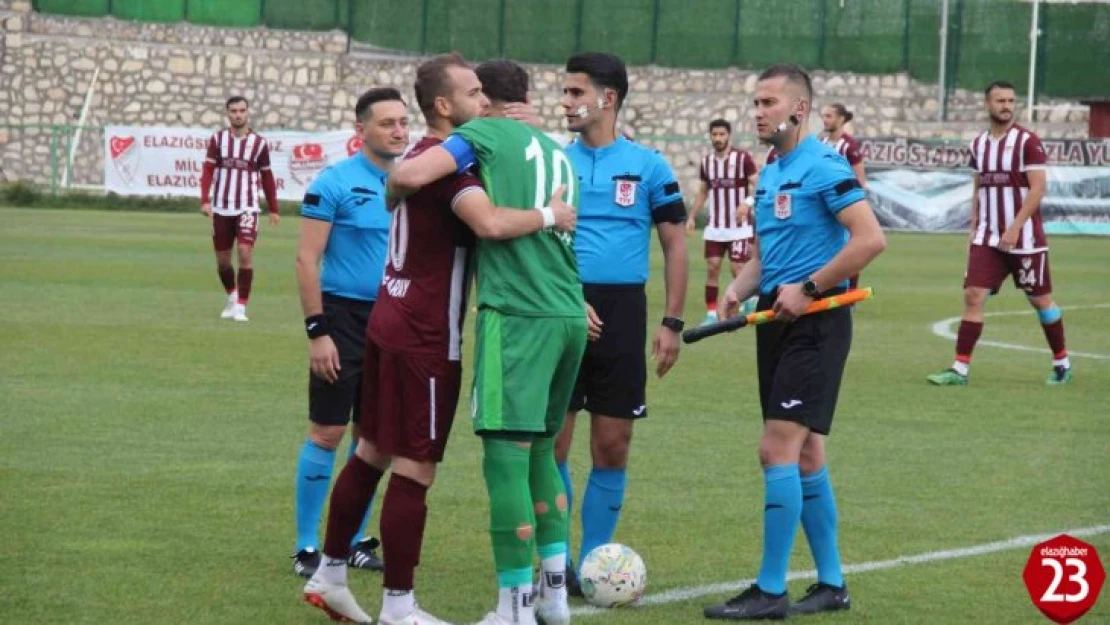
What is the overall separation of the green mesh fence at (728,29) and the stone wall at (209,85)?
48 cm

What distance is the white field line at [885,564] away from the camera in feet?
24.6

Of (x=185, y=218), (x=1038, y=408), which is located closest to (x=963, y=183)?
(x=185, y=218)

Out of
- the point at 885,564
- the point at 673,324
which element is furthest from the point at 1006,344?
the point at 673,324

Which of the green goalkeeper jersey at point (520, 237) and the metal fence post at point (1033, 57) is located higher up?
the metal fence post at point (1033, 57)

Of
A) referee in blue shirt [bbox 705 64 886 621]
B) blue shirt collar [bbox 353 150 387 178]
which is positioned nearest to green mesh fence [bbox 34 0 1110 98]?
blue shirt collar [bbox 353 150 387 178]

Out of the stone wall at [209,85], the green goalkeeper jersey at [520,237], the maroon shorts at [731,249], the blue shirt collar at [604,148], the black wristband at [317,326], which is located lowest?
the maroon shorts at [731,249]

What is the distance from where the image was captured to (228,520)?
350 inches

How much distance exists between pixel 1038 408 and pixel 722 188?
9.12 metres

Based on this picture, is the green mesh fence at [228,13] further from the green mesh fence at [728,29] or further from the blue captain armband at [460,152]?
the blue captain armband at [460,152]

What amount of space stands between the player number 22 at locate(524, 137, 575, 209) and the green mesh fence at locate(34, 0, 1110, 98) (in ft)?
130

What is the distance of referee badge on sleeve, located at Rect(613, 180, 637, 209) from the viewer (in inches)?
313

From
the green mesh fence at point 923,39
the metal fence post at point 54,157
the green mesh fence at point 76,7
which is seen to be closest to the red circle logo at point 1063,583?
the green mesh fence at point 923,39

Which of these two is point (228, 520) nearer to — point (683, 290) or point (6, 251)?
point (683, 290)

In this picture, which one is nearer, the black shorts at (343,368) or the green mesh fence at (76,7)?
the black shorts at (343,368)
